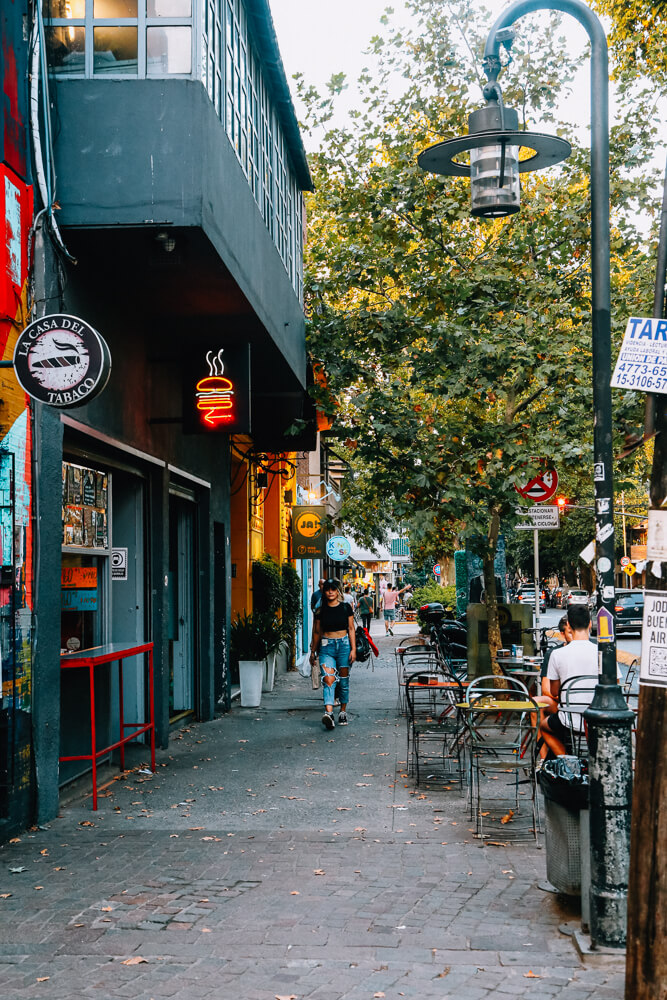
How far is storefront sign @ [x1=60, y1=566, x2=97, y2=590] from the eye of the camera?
30.1 feet

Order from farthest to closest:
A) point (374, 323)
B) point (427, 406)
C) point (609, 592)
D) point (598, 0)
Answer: point (427, 406)
point (374, 323)
point (598, 0)
point (609, 592)

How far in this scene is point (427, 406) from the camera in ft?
51.9

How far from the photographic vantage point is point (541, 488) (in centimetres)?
1443

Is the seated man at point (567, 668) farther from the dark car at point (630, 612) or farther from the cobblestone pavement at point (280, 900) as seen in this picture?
the dark car at point (630, 612)

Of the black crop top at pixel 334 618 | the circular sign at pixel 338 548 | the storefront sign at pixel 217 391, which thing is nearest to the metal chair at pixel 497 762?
the black crop top at pixel 334 618

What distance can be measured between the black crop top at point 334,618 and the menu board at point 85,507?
3.58 m

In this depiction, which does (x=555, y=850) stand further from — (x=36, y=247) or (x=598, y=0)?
(x=598, y=0)

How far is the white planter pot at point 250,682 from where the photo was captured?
1556 centimetres

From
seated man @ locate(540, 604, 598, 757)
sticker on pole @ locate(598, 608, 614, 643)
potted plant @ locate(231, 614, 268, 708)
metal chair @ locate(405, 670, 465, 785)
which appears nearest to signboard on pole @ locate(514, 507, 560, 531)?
metal chair @ locate(405, 670, 465, 785)

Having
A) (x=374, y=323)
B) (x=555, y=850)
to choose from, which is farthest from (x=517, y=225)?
(x=555, y=850)

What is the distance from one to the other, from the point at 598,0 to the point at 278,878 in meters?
9.13

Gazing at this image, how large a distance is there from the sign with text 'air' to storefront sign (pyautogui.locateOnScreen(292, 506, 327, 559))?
17.2 m

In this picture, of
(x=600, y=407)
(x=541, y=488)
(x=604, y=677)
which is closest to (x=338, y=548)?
(x=541, y=488)

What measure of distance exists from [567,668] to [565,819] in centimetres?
250
